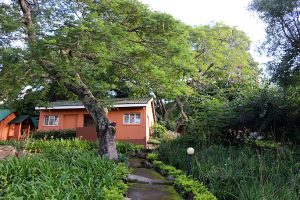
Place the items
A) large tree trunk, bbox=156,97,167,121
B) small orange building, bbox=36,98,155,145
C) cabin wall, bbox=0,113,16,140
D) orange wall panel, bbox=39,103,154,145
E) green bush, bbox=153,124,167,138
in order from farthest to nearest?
large tree trunk, bbox=156,97,167,121
cabin wall, bbox=0,113,16,140
green bush, bbox=153,124,167,138
small orange building, bbox=36,98,155,145
orange wall panel, bbox=39,103,154,145

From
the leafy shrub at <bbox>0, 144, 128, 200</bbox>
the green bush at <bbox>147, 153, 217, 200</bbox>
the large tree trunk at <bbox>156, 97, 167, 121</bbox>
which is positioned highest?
the large tree trunk at <bbox>156, 97, 167, 121</bbox>

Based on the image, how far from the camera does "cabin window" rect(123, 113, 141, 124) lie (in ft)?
62.8

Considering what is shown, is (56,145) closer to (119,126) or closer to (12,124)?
(119,126)

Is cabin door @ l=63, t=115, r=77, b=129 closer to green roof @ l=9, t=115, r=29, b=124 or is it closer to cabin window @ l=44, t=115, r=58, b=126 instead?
cabin window @ l=44, t=115, r=58, b=126

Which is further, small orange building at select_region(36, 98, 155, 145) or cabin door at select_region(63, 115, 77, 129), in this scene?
cabin door at select_region(63, 115, 77, 129)

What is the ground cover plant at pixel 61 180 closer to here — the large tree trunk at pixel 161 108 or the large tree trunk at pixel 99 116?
the large tree trunk at pixel 99 116

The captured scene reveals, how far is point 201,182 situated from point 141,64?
4.13m

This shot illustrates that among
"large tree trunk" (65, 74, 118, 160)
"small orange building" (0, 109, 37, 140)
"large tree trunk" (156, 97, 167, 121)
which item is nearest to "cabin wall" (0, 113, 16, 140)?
"small orange building" (0, 109, 37, 140)

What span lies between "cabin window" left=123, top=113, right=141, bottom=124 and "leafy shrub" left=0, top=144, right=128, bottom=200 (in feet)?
37.7

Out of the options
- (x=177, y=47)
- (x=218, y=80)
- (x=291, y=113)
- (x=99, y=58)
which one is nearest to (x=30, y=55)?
(x=99, y=58)

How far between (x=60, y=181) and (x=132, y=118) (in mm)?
14204

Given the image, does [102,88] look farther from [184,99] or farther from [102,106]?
[184,99]

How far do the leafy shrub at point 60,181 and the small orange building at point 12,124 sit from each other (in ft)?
58.7

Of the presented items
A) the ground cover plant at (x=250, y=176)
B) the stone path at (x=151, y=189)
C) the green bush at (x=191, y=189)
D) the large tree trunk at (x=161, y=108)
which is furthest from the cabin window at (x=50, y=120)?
the green bush at (x=191, y=189)
